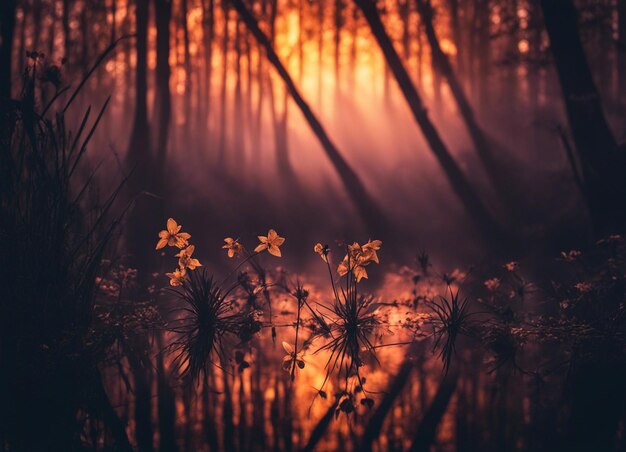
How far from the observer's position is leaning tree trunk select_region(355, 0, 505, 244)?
10.7 metres

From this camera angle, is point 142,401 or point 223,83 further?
point 223,83

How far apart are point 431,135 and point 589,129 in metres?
3.58

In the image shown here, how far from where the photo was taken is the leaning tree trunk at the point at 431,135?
1067cm

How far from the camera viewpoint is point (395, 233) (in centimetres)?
1223

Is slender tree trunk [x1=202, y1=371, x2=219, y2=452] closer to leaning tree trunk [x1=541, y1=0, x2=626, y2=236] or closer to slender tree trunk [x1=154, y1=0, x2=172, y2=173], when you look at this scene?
leaning tree trunk [x1=541, y1=0, x2=626, y2=236]

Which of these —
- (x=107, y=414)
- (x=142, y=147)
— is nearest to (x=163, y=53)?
(x=142, y=147)

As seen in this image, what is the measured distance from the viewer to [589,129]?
7543 mm

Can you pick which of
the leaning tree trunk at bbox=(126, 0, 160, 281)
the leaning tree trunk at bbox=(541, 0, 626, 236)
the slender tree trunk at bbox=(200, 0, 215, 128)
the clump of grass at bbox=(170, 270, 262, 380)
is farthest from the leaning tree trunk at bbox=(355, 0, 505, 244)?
the slender tree trunk at bbox=(200, 0, 215, 128)

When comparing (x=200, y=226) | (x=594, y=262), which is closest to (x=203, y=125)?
(x=200, y=226)

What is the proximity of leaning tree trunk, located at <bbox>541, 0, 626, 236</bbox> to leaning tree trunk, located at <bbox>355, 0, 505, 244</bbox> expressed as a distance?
3285 mm

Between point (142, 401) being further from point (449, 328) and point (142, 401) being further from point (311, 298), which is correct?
point (311, 298)

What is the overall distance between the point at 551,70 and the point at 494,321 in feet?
77.6

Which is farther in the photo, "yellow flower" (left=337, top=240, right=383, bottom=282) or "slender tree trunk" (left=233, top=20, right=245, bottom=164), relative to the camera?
"slender tree trunk" (left=233, top=20, right=245, bottom=164)

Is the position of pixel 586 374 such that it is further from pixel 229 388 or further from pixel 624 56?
pixel 624 56
